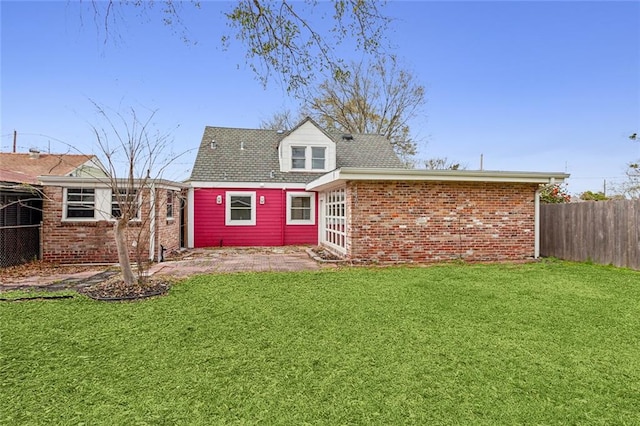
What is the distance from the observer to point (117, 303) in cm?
562

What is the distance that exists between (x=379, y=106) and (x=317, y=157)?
10750 mm

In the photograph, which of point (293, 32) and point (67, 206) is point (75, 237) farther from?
point (293, 32)

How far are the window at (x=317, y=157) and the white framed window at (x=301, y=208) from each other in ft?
5.01

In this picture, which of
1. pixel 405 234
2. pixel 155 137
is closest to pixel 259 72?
pixel 155 137

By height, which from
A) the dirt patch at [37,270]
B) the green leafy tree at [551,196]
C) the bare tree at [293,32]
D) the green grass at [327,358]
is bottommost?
the green grass at [327,358]

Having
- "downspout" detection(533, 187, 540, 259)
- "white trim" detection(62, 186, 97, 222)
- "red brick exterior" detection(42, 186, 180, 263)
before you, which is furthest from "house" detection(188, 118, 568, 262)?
"white trim" detection(62, 186, 97, 222)

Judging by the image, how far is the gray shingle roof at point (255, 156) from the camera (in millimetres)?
14656

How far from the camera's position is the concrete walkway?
7.11m

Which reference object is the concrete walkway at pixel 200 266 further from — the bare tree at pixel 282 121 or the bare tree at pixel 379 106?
the bare tree at pixel 282 121

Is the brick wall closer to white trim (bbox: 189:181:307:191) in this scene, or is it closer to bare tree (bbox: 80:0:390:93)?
bare tree (bbox: 80:0:390:93)

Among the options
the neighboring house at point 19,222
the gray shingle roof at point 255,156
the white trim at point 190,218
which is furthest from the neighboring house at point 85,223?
the gray shingle roof at point 255,156

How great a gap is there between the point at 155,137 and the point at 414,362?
20.7 feet

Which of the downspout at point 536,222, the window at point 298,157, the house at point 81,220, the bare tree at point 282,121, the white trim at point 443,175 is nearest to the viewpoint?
the white trim at point 443,175

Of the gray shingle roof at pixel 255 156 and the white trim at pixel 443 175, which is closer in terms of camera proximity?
the white trim at pixel 443 175
